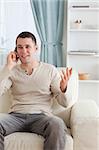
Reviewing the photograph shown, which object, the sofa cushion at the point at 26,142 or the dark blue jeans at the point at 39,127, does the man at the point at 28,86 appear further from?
the sofa cushion at the point at 26,142

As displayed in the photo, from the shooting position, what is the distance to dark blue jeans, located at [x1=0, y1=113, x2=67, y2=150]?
208 cm

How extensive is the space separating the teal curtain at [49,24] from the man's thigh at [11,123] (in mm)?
1329

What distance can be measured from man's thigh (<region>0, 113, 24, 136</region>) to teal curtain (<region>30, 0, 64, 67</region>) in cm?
133

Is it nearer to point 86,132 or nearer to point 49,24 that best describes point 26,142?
point 86,132

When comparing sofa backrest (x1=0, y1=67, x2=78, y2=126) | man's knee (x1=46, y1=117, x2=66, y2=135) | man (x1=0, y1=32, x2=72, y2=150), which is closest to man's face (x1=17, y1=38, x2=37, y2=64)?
man (x1=0, y1=32, x2=72, y2=150)

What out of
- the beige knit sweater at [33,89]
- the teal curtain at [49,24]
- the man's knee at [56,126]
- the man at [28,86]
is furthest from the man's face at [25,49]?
the teal curtain at [49,24]

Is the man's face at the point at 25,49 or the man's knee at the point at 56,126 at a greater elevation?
the man's face at the point at 25,49

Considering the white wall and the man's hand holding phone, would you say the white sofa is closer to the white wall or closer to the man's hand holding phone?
the man's hand holding phone

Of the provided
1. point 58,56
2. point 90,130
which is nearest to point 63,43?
point 58,56

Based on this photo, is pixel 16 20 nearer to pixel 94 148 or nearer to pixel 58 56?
pixel 58 56

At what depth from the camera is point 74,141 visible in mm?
2189

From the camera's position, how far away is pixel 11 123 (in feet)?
7.54

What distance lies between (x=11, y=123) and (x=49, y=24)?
1585 millimetres

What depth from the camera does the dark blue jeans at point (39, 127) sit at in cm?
208
